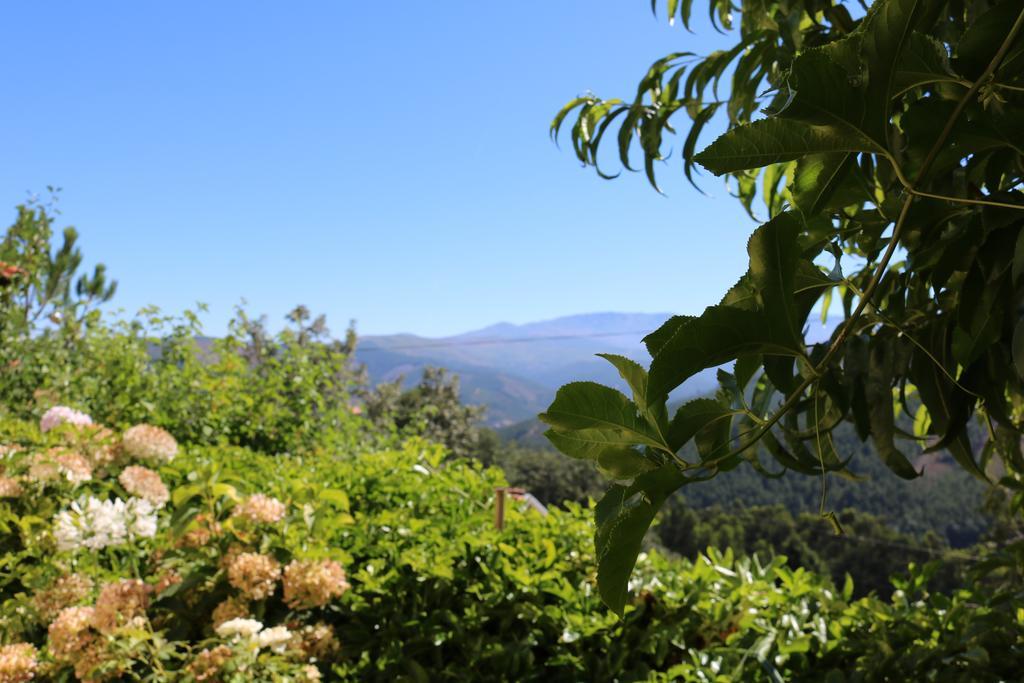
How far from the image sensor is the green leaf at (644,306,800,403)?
0.42 metres

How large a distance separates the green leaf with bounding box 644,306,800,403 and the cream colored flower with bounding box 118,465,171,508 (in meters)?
1.91

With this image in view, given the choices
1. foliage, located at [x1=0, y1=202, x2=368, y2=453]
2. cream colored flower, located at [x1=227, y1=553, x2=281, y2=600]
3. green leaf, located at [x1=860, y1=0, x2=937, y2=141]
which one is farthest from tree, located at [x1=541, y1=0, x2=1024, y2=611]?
foliage, located at [x1=0, y1=202, x2=368, y2=453]

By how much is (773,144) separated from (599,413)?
19 cm

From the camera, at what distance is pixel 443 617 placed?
1.63 meters

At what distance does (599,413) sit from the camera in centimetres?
46

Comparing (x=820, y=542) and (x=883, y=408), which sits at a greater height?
(x=883, y=408)

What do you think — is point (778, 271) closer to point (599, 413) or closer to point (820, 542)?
point (599, 413)

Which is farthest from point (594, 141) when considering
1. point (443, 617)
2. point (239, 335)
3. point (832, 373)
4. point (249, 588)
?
point (239, 335)

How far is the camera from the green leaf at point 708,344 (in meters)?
0.42

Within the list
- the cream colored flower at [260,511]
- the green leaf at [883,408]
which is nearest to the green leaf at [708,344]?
the green leaf at [883,408]

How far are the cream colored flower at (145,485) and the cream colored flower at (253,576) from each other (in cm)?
54

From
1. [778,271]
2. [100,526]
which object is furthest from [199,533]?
[778,271]

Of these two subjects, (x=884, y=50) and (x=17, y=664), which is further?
(x=17, y=664)

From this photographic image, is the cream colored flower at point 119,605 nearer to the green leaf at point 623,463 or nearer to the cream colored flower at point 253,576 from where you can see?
the cream colored flower at point 253,576
